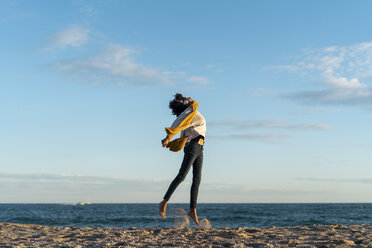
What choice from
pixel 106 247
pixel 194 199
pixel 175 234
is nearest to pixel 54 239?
pixel 106 247

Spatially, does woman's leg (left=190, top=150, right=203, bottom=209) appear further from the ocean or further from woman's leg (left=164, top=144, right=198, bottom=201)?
the ocean

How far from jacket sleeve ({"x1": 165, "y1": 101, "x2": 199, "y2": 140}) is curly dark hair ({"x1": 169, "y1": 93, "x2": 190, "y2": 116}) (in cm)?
28

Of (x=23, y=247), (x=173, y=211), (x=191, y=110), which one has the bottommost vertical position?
(x=23, y=247)

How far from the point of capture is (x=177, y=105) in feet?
19.4

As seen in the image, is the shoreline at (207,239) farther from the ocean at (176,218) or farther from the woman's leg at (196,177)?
the woman's leg at (196,177)

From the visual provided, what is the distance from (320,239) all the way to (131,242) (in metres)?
3.04

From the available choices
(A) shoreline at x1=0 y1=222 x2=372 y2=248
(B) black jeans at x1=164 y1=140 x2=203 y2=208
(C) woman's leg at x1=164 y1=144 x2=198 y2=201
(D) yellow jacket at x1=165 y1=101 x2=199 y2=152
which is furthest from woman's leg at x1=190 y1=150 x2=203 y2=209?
(A) shoreline at x1=0 y1=222 x2=372 y2=248

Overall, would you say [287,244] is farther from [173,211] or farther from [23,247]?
[23,247]

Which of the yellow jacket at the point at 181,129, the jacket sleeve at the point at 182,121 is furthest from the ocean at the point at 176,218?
the jacket sleeve at the point at 182,121

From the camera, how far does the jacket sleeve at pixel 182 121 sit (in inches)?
211

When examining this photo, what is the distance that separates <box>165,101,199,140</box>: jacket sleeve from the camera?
5.36m

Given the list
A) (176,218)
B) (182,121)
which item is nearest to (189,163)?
(182,121)

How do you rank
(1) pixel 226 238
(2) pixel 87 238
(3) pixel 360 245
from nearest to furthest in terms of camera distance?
(3) pixel 360 245 < (1) pixel 226 238 < (2) pixel 87 238

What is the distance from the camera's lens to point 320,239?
6133 millimetres
